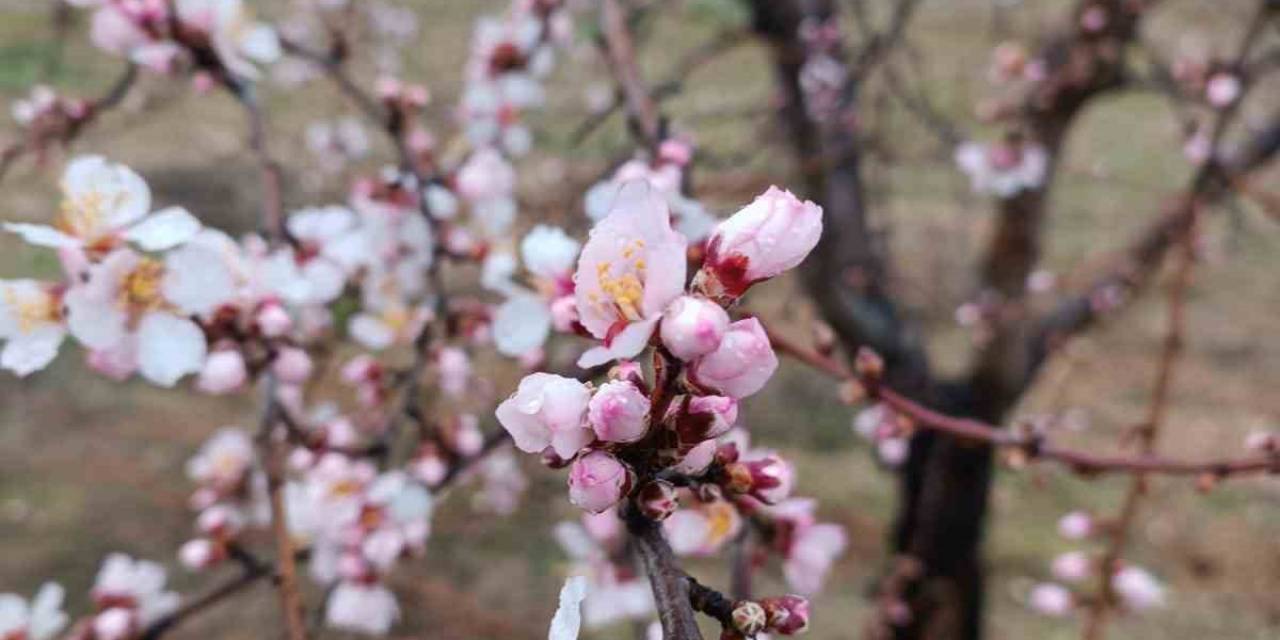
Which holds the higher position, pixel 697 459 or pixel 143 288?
pixel 697 459

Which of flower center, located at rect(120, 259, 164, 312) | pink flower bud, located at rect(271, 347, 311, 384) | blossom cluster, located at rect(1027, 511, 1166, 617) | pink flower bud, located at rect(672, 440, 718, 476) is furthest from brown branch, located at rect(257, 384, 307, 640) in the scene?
blossom cluster, located at rect(1027, 511, 1166, 617)

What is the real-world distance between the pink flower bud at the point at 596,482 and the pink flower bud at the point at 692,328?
46 millimetres

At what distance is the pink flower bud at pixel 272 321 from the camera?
30.6 inches

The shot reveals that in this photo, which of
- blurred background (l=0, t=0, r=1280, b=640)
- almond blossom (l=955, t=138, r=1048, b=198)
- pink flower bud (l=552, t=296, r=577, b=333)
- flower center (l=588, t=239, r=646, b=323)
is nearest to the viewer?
flower center (l=588, t=239, r=646, b=323)

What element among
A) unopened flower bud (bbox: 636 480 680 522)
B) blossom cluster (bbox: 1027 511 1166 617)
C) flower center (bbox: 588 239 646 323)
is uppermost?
blossom cluster (bbox: 1027 511 1166 617)

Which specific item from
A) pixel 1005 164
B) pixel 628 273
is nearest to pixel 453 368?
pixel 628 273

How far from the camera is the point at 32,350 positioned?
0.69 m

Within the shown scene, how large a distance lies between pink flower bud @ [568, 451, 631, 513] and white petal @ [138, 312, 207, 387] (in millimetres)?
412

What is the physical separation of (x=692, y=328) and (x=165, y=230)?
41cm

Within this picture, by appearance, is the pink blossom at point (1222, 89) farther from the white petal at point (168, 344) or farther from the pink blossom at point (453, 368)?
the white petal at point (168, 344)

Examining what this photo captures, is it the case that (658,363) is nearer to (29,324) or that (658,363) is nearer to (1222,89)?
(29,324)

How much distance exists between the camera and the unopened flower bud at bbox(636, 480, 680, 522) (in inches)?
15.1

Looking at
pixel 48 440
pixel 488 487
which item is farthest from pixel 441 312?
pixel 48 440

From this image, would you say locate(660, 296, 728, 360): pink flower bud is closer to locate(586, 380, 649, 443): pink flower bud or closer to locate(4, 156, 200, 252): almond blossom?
locate(586, 380, 649, 443): pink flower bud
